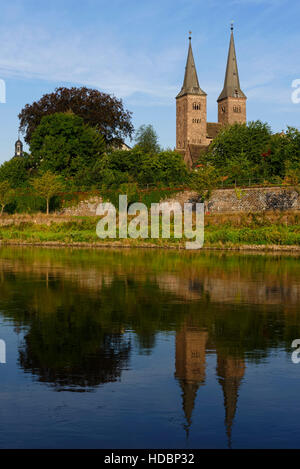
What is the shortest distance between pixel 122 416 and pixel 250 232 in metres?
36.0

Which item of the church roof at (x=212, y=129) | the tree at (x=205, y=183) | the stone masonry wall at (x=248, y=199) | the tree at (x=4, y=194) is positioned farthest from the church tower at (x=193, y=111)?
the tree at (x=205, y=183)

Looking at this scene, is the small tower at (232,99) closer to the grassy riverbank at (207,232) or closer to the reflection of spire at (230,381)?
the grassy riverbank at (207,232)

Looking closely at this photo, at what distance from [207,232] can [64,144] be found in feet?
94.4

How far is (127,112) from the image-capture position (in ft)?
260

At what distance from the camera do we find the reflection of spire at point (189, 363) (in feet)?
26.2

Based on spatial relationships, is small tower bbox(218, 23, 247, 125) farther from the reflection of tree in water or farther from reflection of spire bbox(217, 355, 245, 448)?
reflection of spire bbox(217, 355, 245, 448)

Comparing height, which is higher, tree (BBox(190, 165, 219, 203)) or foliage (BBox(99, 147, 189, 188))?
foliage (BBox(99, 147, 189, 188))

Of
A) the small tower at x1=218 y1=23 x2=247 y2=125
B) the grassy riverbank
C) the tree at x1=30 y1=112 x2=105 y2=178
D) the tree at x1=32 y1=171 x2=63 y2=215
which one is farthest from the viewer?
the small tower at x1=218 y1=23 x2=247 y2=125

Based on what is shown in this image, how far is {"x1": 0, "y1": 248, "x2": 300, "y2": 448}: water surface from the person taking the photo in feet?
22.6

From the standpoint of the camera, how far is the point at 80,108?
75.2 metres

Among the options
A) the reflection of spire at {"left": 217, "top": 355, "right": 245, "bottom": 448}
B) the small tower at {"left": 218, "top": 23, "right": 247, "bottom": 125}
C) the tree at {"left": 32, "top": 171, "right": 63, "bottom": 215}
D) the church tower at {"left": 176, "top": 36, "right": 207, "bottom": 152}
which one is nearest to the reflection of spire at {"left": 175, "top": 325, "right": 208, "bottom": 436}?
the reflection of spire at {"left": 217, "top": 355, "right": 245, "bottom": 448}

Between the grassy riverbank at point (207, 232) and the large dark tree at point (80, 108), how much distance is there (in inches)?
Result: 865

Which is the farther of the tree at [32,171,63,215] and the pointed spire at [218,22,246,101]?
the pointed spire at [218,22,246,101]

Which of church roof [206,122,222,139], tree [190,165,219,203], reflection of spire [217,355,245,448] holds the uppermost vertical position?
church roof [206,122,222,139]
